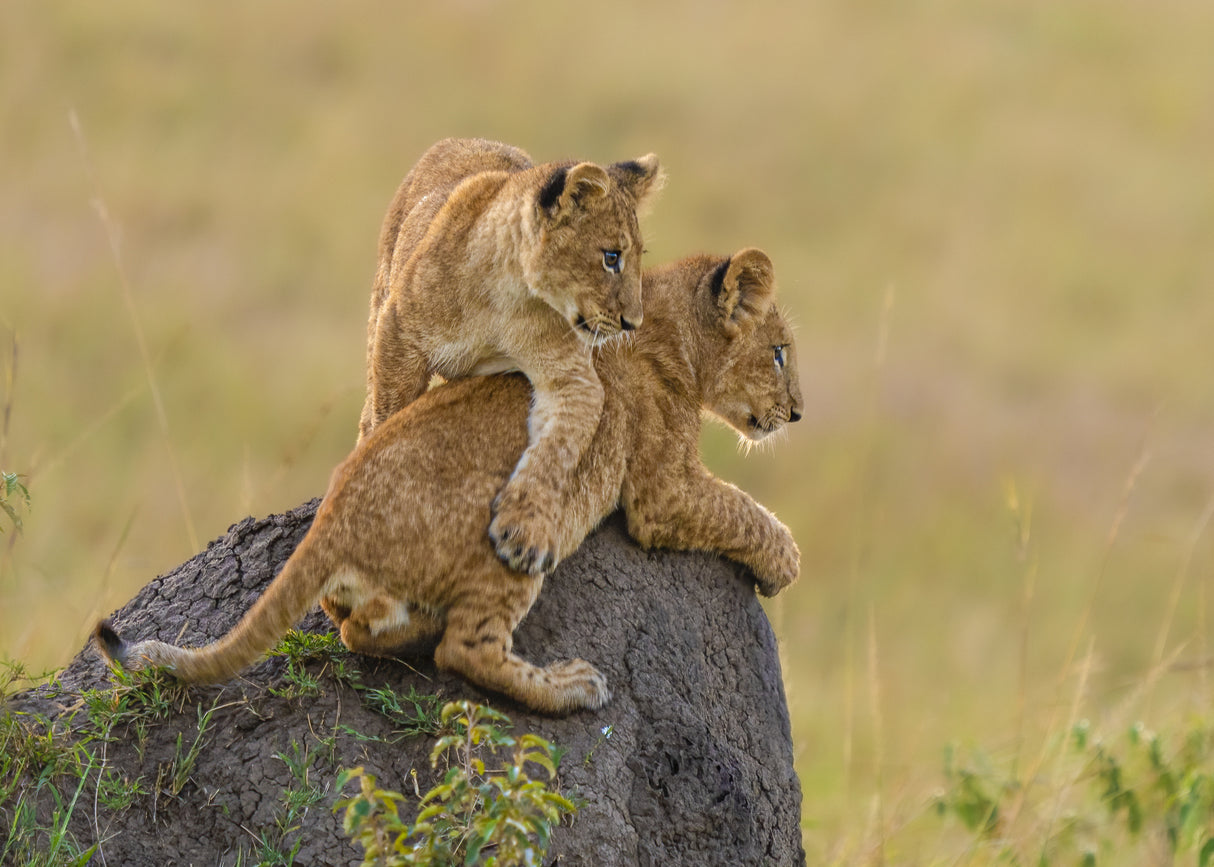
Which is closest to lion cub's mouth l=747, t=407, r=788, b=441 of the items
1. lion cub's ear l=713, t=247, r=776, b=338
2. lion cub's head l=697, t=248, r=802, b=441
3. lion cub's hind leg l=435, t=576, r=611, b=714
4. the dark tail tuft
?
lion cub's head l=697, t=248, r=802, b=441

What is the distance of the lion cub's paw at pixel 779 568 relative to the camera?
5898 millimetres

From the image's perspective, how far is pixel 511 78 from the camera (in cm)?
2562

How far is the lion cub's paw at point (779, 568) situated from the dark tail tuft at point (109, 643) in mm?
2379

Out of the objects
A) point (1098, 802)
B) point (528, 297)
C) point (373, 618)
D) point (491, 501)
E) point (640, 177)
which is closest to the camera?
point (373, 618)

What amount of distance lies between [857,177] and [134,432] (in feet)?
45.2

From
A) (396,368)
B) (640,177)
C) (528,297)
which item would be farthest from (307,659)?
(640,177)

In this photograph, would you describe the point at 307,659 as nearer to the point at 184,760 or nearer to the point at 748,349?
the point at 184,760

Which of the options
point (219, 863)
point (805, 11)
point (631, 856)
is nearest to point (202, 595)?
point (219, 863)

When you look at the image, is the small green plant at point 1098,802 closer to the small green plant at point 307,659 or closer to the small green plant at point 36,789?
the small green plant at point 307,659

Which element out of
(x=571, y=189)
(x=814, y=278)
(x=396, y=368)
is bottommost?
(x=396, y=368)

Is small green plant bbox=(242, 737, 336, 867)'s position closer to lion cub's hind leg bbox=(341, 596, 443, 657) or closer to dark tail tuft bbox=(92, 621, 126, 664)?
lion cub's hind leg bbox=(341, 596, 443, 657)

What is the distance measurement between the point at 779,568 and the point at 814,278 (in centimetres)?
1589

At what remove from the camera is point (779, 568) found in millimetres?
5930

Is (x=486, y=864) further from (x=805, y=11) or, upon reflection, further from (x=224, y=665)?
(x=805, y=11)
